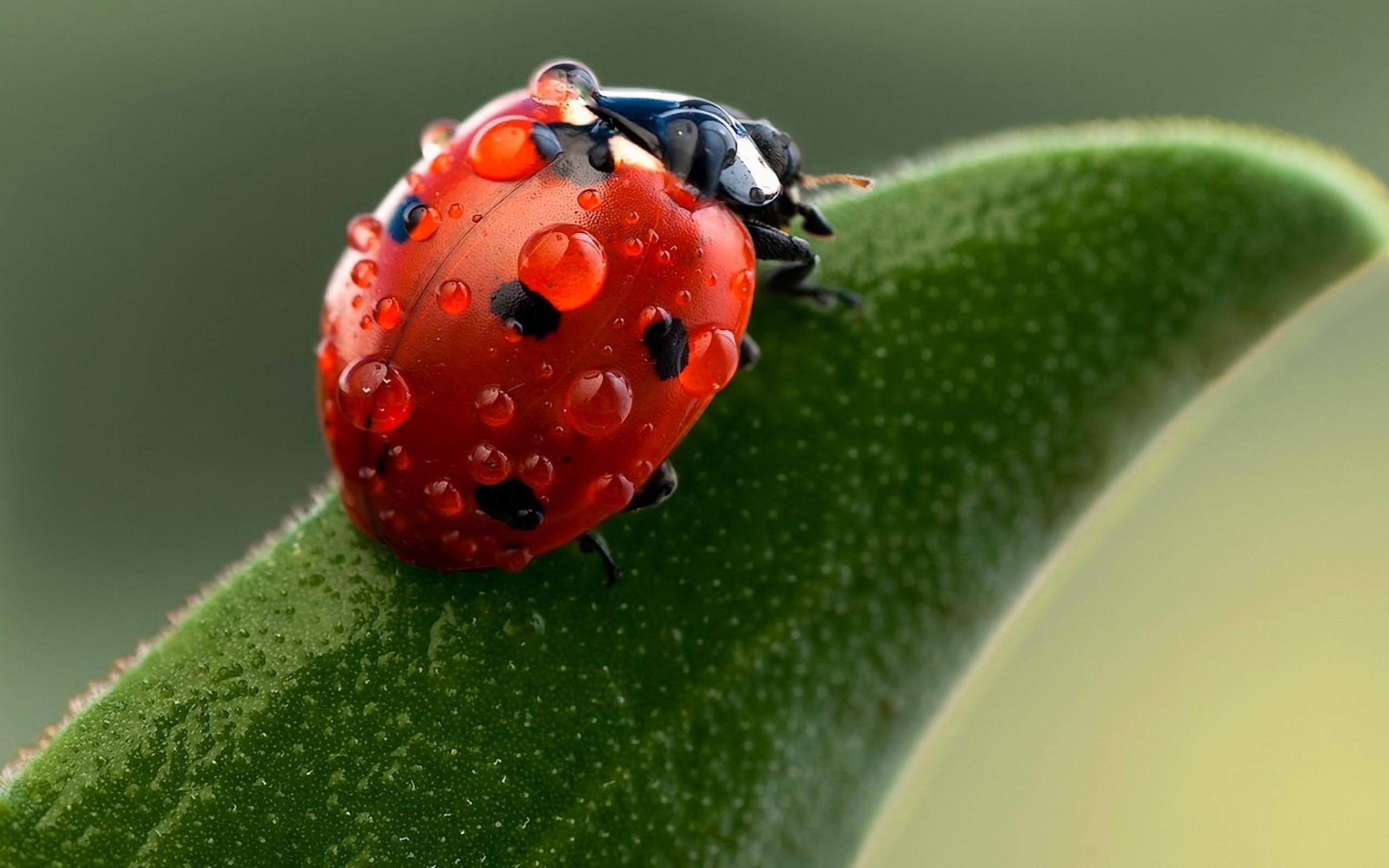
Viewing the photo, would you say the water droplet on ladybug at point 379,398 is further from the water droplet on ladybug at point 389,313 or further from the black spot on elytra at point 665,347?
the black spot on elytra at point 665,347

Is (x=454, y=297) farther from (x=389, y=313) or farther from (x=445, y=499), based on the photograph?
(x=445, y=499)

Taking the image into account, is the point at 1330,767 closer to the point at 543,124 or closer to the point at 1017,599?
the point at 1017,599

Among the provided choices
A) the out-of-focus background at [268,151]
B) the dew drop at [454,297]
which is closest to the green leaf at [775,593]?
the dew drop at [454,297]

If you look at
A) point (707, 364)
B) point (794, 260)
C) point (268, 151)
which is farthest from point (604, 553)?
point (268, 151)

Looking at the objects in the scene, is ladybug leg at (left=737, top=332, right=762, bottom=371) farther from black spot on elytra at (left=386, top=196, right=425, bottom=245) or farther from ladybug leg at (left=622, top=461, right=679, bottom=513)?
black spot on elytra at (left=386, top=196, right=425, bottom=245)

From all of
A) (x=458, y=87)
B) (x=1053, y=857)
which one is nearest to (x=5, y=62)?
(x=458, y=87)
